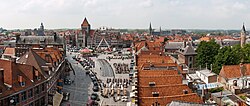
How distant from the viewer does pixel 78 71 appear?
93812 mm

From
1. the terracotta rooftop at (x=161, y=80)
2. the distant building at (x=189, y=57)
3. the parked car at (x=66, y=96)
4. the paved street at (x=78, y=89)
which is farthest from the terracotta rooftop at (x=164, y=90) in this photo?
the distant building at (x=189, y=57)

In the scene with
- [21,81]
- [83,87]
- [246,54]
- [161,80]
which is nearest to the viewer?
[161,80]

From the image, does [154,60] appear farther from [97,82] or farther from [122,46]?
[122,46]

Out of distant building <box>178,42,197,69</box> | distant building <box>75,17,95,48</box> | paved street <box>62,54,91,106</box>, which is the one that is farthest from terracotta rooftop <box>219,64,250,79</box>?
distant building <box>75,17,95,48</box>

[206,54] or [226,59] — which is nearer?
[226,59]

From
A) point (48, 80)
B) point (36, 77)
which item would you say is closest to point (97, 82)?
point (48, 80)

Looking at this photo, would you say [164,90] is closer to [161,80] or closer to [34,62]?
[161,80]

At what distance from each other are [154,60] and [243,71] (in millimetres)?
20629

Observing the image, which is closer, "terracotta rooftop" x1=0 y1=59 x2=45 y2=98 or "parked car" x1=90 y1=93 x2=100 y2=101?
"terracotta rooftop" x1=0 y1=59 x2=45 y2=98

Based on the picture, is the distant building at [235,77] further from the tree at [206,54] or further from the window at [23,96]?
the window at [23,96]

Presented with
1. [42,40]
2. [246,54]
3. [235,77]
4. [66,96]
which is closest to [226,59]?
[235,77]

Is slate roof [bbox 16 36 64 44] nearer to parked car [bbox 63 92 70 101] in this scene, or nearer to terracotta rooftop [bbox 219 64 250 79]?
parked car [bbox 63 92 70 101]

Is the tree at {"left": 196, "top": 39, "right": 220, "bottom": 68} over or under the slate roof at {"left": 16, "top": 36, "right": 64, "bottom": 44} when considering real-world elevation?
under

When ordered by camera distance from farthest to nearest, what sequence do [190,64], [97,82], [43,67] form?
1. [190,64]
2. [97,82]
3. [43,67]
